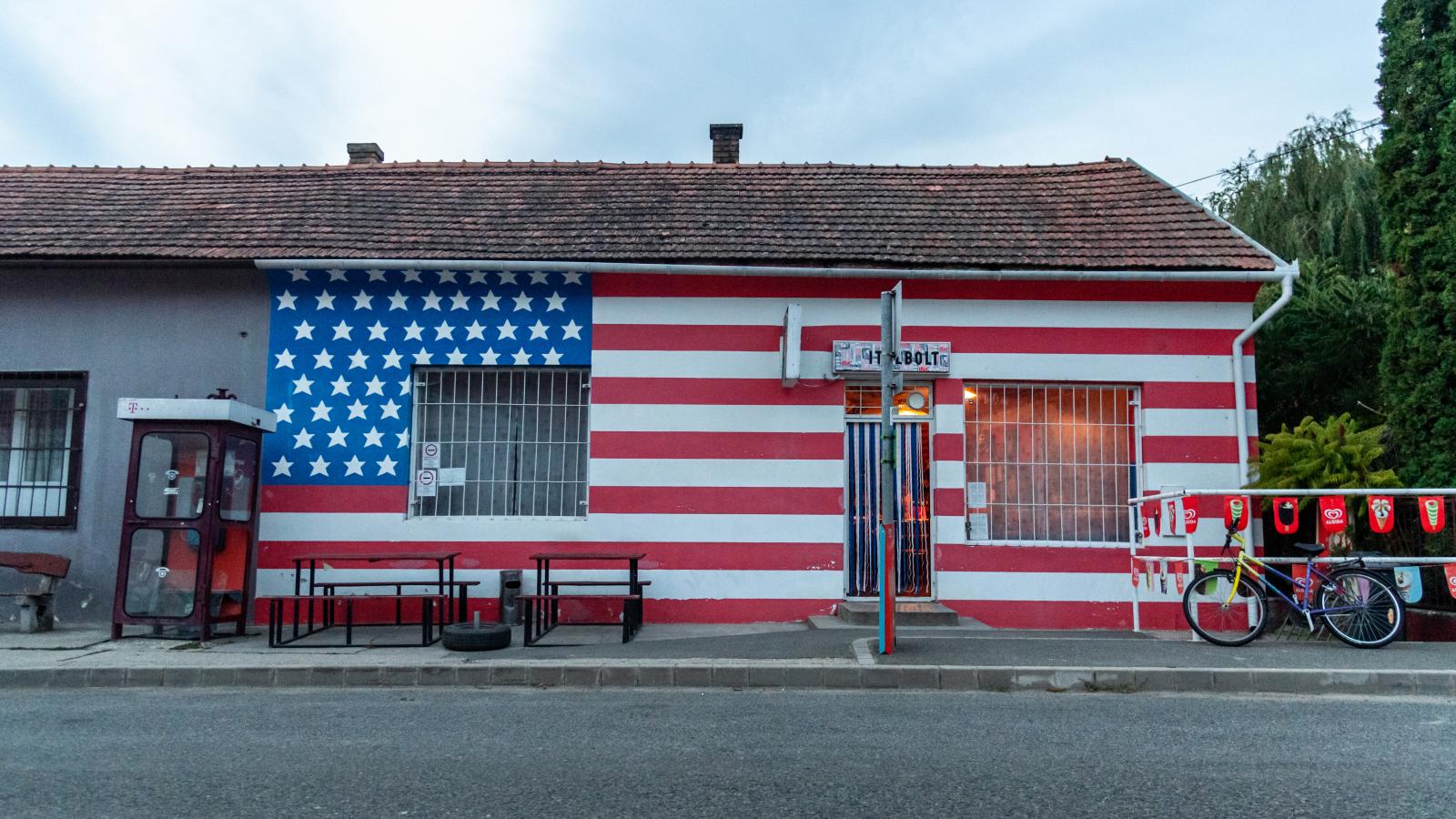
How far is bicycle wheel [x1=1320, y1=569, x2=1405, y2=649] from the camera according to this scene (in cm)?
868

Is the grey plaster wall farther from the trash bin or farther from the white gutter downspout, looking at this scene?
the white gutter downspout

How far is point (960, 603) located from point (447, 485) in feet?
18.7

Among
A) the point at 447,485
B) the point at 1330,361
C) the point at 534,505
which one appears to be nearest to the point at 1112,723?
the point at 534,505

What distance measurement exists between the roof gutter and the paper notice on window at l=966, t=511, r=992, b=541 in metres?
2.57

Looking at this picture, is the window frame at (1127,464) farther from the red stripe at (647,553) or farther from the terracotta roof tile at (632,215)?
the red stripe at (647,553)

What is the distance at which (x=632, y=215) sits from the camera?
1172cm

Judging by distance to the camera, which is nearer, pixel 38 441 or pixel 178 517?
pixel 178 517

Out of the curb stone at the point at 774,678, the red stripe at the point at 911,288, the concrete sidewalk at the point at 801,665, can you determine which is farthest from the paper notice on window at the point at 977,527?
the curb stone at the point at 774,678

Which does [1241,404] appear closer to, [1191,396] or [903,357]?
[1191,396]

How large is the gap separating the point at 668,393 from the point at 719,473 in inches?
40.6

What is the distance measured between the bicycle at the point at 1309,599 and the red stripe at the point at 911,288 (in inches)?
112

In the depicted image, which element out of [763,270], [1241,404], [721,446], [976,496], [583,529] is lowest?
[583,529]

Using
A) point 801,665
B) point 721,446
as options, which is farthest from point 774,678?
point 721,446

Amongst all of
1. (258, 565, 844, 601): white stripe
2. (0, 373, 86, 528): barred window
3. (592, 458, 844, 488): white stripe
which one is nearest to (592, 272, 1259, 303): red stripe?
(592, 458, 844, 488): white stripe
